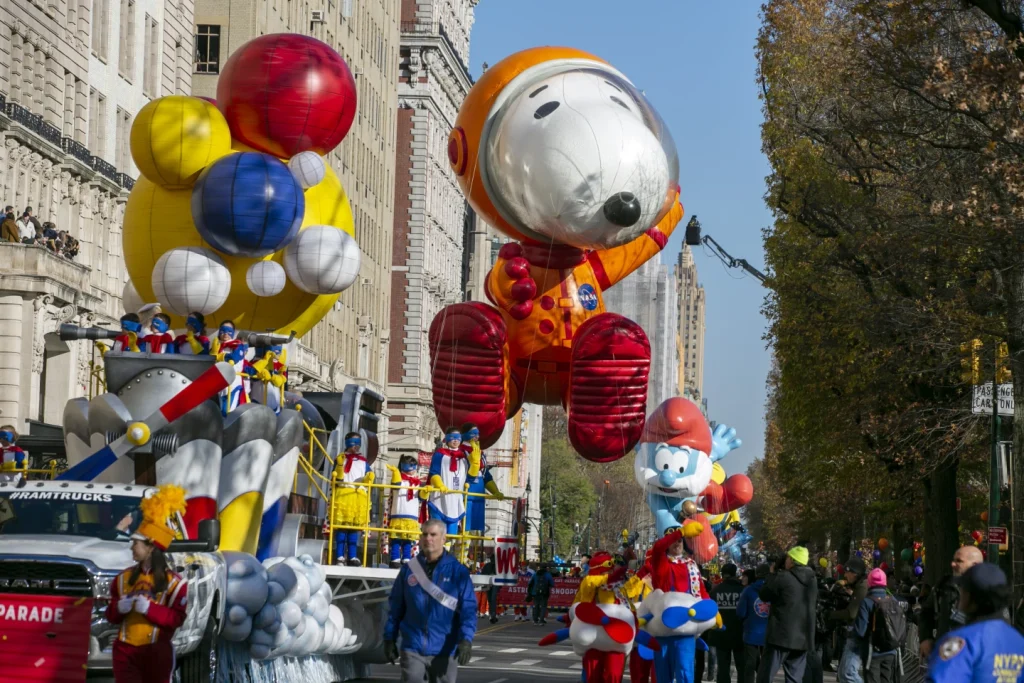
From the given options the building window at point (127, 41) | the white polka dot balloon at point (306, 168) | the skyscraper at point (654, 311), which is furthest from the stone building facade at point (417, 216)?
the white polka dot balloon at point (306, 168)

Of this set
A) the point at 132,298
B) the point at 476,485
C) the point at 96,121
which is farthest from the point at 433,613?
the point at 96,121

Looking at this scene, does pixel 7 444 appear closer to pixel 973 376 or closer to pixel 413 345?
pixel 973 376

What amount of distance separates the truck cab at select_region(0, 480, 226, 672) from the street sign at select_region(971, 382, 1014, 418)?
38.1 ft

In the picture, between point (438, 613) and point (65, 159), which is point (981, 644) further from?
point (65, 159)

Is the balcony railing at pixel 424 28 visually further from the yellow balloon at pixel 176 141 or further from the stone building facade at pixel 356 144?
the yellow balloon at pixel 176 141

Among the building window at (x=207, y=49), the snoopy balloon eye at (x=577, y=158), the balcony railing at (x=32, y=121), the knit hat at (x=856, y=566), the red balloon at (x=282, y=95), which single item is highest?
the building window at (x=207, y=49)

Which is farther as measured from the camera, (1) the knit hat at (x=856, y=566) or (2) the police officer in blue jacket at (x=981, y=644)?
(1) the knit hat at (x=856, y=566)

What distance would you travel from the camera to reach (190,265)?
17.0 meters

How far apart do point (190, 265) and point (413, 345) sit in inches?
2662

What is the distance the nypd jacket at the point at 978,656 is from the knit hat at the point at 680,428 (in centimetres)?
2013

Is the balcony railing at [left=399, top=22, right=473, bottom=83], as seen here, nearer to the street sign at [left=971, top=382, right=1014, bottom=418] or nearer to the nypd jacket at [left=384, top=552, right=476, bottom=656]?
the street sign at [left=971, top=382, right=1014, bottom=418]

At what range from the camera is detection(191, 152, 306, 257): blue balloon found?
55.3ft

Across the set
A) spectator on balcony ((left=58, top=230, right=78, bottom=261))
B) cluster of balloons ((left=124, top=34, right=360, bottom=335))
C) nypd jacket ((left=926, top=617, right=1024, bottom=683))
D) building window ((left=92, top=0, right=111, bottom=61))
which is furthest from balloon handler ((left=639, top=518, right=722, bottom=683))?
building window ((left=92, top=0, right=111, bottom=61))

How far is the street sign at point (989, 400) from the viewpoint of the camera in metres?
22.8
